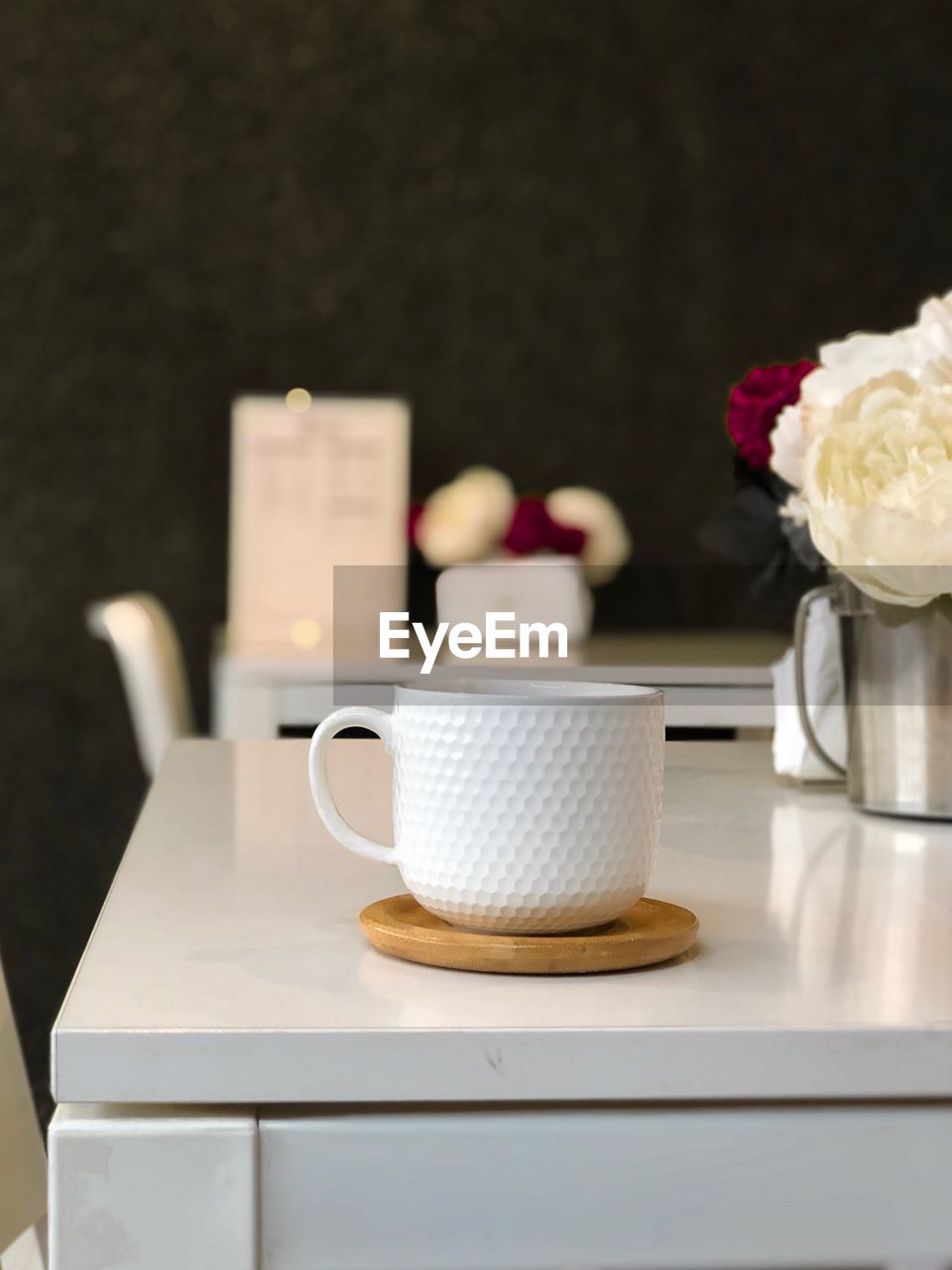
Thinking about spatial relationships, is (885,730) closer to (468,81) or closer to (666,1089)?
(666,1089)

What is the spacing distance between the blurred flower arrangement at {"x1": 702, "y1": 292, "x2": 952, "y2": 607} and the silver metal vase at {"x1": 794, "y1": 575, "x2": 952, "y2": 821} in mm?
27

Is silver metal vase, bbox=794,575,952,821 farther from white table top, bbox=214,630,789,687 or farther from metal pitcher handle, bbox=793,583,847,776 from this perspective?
white table top, bbox=214,630,789,687

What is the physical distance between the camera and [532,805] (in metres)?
0.55

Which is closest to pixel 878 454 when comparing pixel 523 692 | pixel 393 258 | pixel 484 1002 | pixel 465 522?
pixel 523 692

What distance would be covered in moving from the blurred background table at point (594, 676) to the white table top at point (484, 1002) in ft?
1.51

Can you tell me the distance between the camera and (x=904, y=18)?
266 centimetres

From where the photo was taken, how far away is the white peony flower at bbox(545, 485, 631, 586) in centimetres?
252

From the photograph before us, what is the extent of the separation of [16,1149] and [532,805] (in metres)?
0.40

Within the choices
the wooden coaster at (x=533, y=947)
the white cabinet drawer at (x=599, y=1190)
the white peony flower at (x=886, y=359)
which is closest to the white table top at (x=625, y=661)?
the white peony flower at (x=886, y=359)

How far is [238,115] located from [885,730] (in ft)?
6.39

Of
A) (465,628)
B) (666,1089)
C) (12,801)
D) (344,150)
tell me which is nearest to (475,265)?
(344,150)

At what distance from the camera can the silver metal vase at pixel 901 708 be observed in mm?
914

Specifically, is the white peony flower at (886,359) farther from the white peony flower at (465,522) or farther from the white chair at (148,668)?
the white peony flower at (465,522)

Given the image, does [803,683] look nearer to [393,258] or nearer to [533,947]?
[533,947]
